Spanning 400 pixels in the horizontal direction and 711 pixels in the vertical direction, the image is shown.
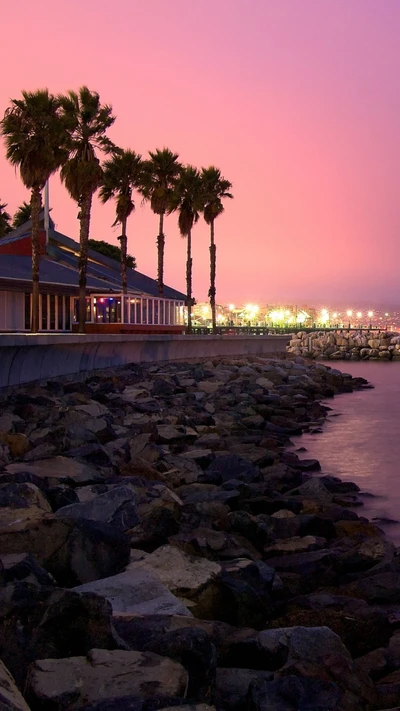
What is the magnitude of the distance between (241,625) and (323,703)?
5.48ft

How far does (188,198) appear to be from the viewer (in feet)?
188

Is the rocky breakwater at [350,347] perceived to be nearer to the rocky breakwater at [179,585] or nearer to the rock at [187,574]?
the rocky breakwater at [179,585]

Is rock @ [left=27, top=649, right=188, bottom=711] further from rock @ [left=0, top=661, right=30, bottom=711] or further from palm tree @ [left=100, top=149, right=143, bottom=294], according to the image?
palm tree @ [left=100, top=149, right=143, bottom=294]

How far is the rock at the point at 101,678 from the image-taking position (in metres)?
3.42

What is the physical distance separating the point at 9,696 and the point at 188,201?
5566cm

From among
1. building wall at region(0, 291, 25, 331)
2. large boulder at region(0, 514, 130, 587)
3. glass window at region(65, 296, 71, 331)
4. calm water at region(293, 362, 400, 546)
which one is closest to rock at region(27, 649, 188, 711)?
large boulder at region(0, 514, 130, 587)

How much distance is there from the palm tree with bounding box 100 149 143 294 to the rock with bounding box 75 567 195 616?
41.7 metres

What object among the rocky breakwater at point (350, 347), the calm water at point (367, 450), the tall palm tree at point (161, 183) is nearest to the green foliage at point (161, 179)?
the tall palm tree at point (161, 183)

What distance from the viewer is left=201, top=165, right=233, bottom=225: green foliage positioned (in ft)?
191

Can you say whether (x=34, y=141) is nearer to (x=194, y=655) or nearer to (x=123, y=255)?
(x=123, y=255)

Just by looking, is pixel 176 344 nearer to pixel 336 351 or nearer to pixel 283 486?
pixel 283 486

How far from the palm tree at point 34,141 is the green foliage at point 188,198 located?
22533 mm

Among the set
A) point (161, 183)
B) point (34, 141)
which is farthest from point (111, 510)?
point (161, 183)

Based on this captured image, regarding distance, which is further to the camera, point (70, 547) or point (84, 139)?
point (84, 139)
